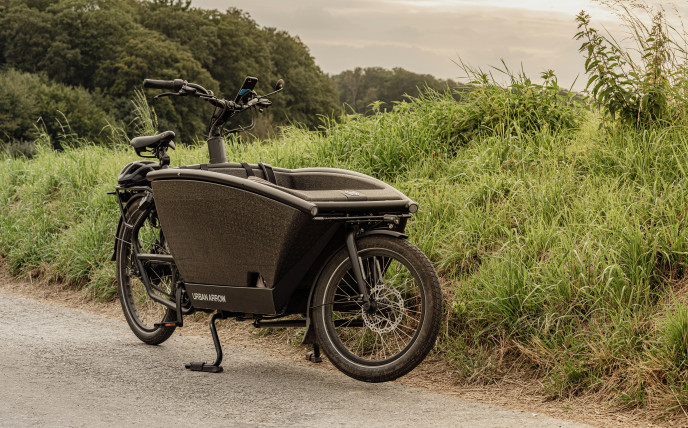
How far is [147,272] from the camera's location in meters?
5.60

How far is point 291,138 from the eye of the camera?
29.0 ft

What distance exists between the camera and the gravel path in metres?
3.87

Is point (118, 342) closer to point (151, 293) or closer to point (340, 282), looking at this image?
point (151, 293)

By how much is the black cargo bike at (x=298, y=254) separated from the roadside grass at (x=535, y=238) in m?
0.59

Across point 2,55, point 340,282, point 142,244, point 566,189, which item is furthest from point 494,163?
point 2,55

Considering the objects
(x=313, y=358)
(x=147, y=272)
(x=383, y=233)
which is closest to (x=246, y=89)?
(x=383, y=233)

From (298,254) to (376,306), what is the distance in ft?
1.67

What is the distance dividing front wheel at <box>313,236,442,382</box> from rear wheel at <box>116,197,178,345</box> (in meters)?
1.28

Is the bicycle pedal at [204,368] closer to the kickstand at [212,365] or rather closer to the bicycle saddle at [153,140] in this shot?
the kickstand at [212,365]

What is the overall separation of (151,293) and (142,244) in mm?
488

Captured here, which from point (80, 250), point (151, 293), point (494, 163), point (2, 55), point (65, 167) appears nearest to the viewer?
point (151, 293)

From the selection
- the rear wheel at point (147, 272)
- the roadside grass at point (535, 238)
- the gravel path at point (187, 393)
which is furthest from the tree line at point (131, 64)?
the gravel path at point (187, 393)

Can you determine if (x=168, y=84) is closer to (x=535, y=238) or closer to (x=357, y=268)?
(x=357, y=268)

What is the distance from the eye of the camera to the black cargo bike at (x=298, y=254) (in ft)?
14.0
